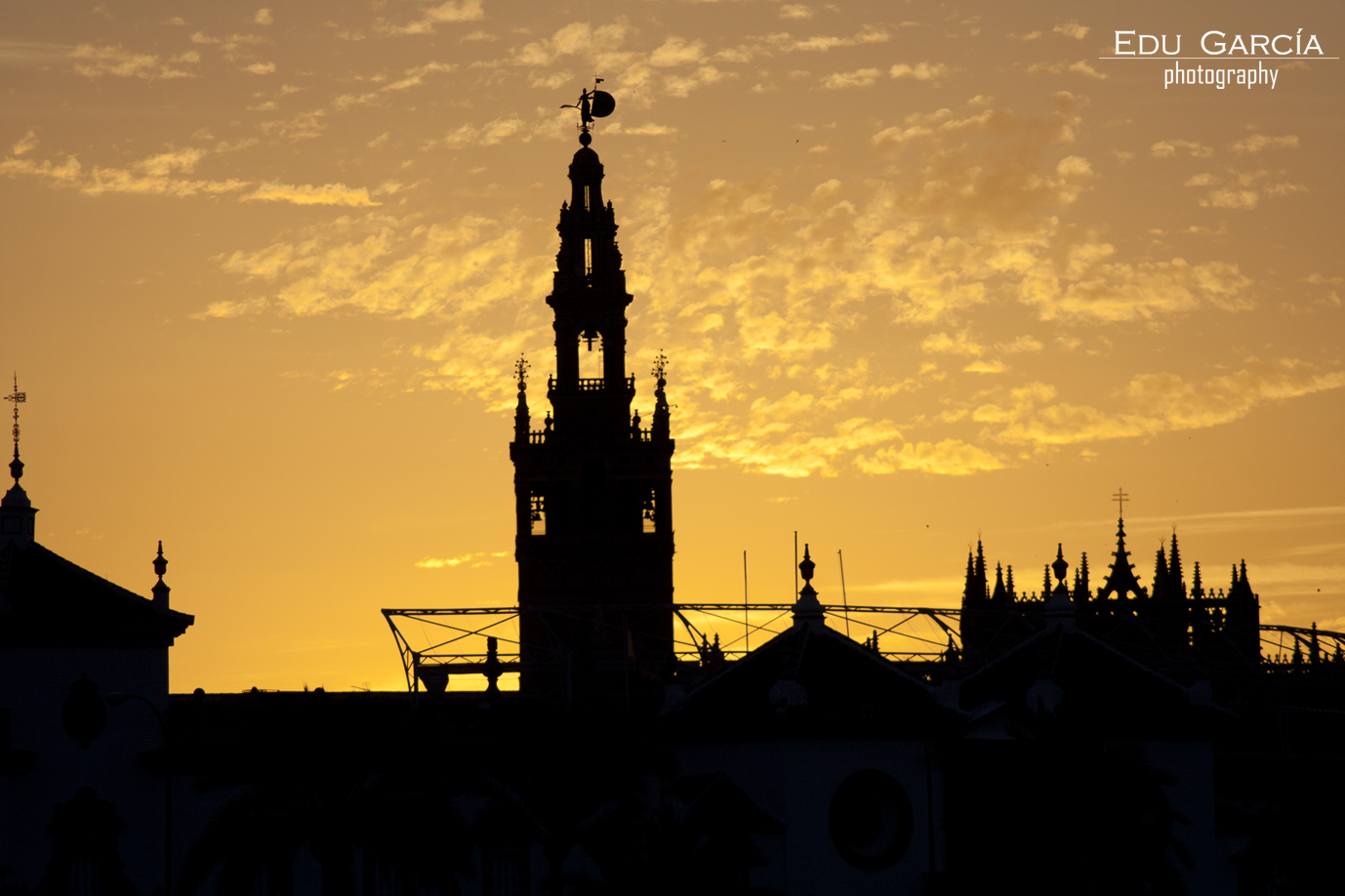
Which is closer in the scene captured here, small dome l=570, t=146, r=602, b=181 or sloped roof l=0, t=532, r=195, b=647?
sloped roof l=0, t=532, r=195, b=647

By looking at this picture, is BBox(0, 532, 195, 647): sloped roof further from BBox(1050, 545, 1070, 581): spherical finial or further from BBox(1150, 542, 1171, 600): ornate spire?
BBox(1150, 542, 1171, 600): ornate spire

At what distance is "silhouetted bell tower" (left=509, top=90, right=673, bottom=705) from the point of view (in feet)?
455

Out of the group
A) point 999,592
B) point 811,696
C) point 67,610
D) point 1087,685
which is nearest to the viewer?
point 811,696

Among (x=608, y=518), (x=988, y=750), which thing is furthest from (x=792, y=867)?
(x=608, y=518)

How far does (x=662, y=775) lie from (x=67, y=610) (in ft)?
71.2

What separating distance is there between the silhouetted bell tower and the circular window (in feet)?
217

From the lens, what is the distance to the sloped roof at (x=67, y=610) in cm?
7250

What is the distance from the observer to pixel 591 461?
141m

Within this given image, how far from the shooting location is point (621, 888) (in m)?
55.2

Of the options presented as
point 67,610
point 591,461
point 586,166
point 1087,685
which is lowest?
point 1087,685

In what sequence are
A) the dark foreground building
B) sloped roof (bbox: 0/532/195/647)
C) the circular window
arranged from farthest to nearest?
sloped roof (bbox: 0/532/195/647)
the circular window
the dark foreground building

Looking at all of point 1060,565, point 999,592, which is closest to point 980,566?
point 999,592

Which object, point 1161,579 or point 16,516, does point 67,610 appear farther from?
point 1161,579

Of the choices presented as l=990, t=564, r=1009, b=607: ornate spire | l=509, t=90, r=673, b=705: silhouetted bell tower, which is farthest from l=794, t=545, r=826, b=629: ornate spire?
l=990, t=564, r=1009, b=607: ornate spire
